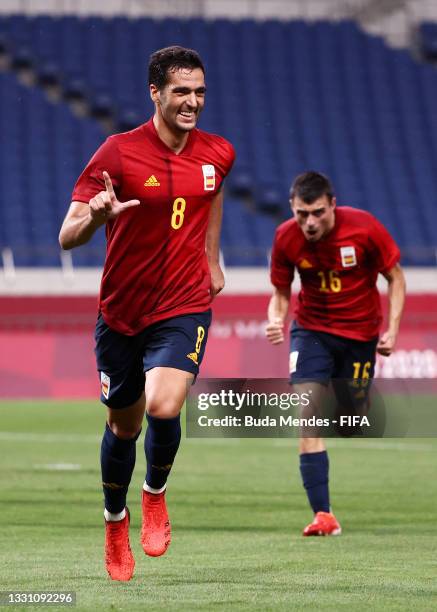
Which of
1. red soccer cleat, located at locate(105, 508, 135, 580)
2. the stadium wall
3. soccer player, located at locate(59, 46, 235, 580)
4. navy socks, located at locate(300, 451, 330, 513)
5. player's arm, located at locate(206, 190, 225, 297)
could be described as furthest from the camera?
the stadium wall

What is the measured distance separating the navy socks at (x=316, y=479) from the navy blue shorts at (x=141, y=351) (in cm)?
236

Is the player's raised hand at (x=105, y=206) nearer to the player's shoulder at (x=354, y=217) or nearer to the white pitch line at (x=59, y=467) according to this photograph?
the player's shoulder at (x=354, y=217)

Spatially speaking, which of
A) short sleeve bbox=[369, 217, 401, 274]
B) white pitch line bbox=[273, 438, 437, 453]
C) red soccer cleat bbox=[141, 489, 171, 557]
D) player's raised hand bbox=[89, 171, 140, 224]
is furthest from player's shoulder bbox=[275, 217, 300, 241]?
white pitch line bbox=[273, 438, 437, 453]

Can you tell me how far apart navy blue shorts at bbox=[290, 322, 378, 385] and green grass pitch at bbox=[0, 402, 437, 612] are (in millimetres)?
920

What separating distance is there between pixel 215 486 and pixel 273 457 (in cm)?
294

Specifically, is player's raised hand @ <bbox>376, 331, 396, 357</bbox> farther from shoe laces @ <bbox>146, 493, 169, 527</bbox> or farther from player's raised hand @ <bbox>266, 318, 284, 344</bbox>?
shoe laces @ <bbox>146, 493, 169, 527</bbox>

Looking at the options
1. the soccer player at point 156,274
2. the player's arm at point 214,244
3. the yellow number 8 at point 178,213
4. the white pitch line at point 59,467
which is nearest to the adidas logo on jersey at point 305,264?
the player's arm at point 214,244

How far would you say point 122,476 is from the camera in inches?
256

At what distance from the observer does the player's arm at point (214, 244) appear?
6598mm

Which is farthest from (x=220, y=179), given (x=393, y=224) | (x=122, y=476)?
(x=393, y=224)

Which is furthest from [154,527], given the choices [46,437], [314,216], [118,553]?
[46,437]

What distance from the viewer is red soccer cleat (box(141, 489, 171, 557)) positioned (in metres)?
6.14

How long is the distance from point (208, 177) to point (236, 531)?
272 cm

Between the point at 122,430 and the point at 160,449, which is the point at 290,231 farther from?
the point at 160,449
